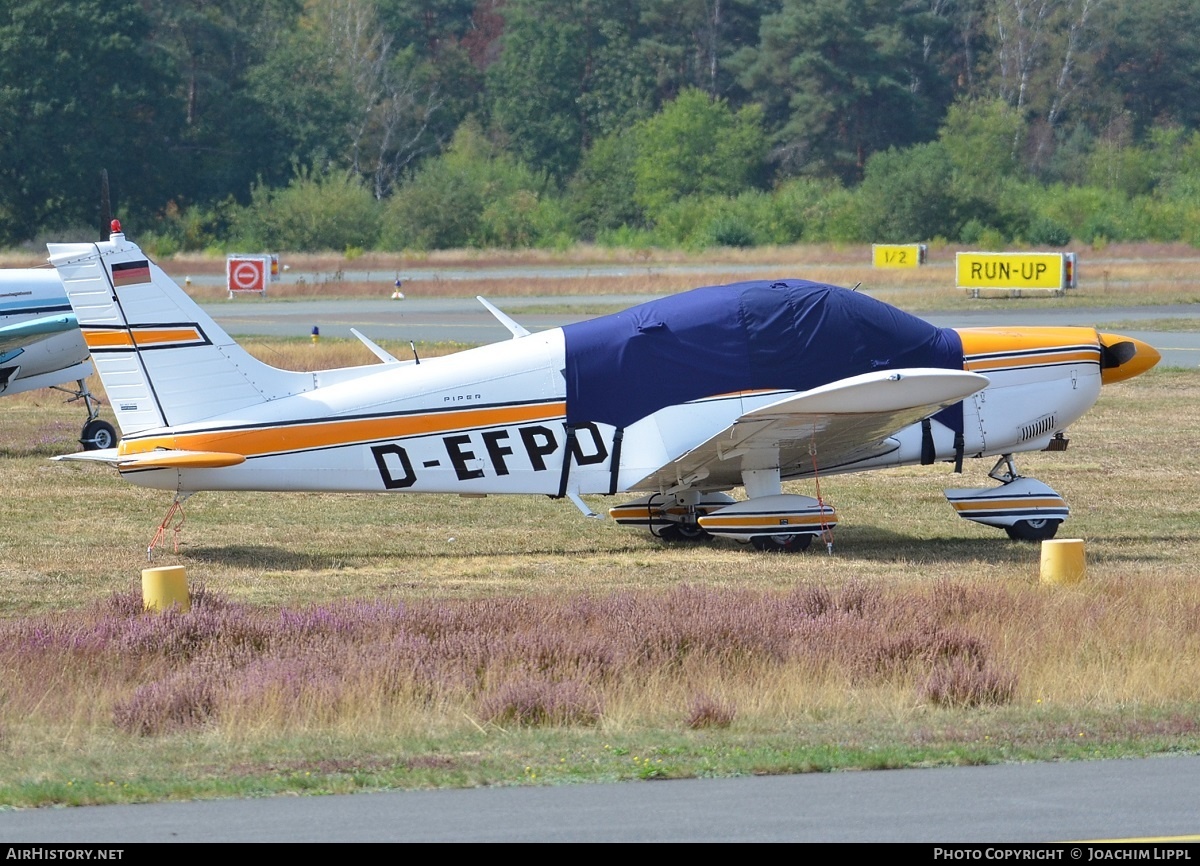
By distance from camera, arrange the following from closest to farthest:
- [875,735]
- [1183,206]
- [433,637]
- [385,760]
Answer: [385,760] < [875,735] < [433,637] < [1183,206]

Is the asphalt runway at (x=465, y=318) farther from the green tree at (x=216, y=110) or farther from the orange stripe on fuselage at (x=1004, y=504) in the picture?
the green tree at (x=216, y=110)

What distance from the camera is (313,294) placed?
52.5m

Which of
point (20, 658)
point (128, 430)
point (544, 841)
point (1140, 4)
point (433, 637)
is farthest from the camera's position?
point (1140, 4)

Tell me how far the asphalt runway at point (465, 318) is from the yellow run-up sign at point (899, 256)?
14.5 meters

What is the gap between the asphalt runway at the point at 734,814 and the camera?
5816 mm

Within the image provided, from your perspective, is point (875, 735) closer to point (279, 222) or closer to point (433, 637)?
point (433, 637)

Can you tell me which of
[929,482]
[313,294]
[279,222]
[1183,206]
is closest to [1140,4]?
[1183,206]

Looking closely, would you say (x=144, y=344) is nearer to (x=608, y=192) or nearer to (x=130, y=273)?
(x=130, y=273)

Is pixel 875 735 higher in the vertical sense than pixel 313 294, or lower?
higher

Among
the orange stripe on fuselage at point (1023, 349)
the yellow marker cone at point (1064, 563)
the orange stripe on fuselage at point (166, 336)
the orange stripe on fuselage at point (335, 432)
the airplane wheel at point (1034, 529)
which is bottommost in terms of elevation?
the airplane wheel at point (1034, 529)

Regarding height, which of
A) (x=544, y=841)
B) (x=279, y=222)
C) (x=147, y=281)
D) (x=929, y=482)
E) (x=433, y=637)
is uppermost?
(x=147, y=281)

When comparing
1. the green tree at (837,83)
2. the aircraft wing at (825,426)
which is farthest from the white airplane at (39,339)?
the green tree at (837,83)

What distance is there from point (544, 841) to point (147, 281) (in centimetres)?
786

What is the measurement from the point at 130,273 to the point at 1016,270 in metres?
35.5
